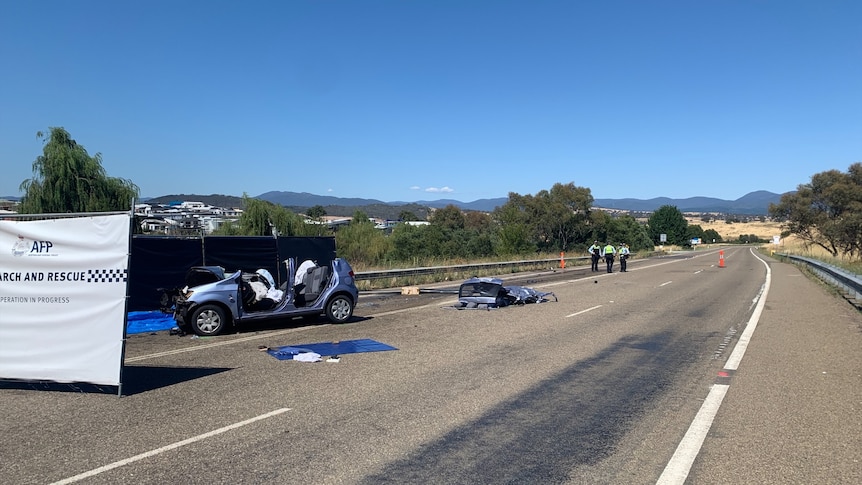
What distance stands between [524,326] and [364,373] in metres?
5.25

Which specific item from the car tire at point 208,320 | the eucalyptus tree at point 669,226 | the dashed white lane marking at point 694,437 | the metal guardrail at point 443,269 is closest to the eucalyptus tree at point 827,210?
the metal guardrail at point 443,269

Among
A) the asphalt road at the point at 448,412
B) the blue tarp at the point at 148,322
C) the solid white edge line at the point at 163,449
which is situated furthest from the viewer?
the blue tarp at the point at 148,322

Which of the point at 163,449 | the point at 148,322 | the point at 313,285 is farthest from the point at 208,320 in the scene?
the point at 163,449

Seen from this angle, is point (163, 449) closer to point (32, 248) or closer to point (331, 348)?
point (32, 248)

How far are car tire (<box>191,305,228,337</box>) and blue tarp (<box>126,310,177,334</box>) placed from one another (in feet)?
5.81

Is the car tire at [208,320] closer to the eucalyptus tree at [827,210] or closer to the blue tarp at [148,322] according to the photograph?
the blue tarp at [148,322]

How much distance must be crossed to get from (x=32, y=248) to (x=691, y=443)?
7.66m

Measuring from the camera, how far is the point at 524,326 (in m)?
12.5

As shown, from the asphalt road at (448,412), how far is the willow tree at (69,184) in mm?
20401

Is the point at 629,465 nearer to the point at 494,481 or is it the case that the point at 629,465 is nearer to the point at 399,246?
the point at 494,481

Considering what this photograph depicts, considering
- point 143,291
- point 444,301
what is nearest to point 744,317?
point 444,301

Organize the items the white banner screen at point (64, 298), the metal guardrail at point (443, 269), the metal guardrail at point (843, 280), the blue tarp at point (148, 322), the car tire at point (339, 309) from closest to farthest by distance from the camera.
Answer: the white banner screen at point (64, 298) → the blue tarp at point (148, 322) → the car tire at point (339, 309) → the metal guardrail at point (843, 280) → the metal guardrail at point (443, 269)

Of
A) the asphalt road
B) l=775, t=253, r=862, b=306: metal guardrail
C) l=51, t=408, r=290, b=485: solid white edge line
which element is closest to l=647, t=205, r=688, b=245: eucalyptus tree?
l=775, t=253, r=862, b=306: metal guardrail

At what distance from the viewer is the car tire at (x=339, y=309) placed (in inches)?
508
